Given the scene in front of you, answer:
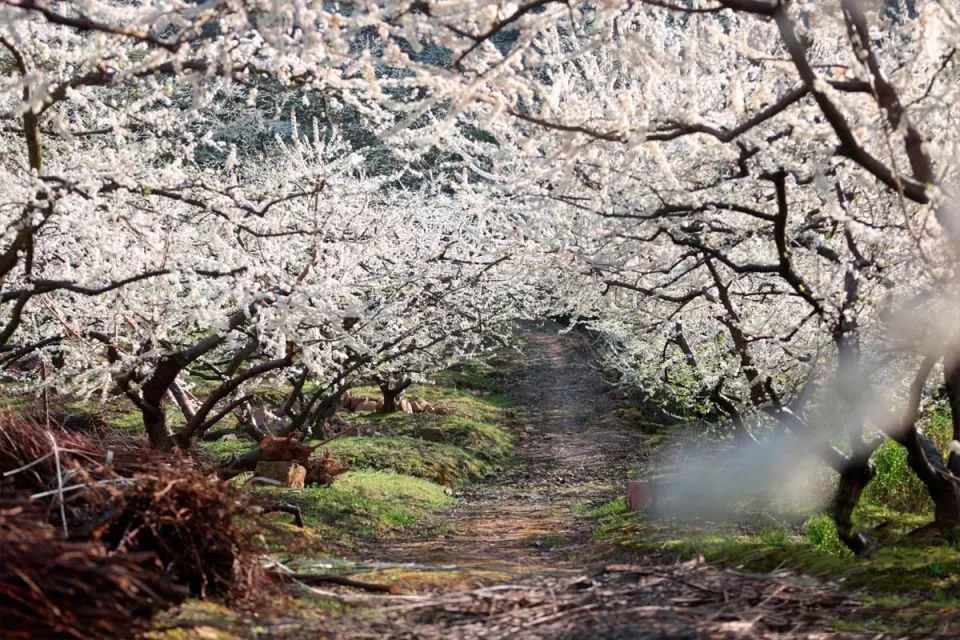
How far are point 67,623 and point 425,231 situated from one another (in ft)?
41.5

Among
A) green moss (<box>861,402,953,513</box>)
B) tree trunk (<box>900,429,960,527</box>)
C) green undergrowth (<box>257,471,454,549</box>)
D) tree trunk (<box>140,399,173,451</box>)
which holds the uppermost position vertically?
tree trunk (<box>140,399,173,451</box>)

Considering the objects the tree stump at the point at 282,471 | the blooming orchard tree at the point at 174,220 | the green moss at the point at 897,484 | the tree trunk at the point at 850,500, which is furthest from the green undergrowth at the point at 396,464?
the green moss at the point at 897,484

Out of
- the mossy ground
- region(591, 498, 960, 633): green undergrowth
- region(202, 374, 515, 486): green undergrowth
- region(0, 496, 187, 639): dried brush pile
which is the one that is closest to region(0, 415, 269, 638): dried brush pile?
region(0, 496, 187, 639): dried brush pile

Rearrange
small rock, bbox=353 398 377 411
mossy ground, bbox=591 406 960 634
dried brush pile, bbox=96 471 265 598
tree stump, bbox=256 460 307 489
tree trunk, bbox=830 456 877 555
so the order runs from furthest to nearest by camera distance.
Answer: small rock, bbox=353 398 377 411
tree stump, bbox=256 460 307 489
tree trunk, bbox=830 456 877 555
mossy ground, bbox=591 406 960 634
dried brush pile, bbox=96 471 265 598

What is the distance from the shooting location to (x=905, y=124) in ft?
14.4

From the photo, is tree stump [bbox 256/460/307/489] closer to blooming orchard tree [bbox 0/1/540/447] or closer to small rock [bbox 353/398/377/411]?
blooming orchard tree [bbox 0/1/540/447]

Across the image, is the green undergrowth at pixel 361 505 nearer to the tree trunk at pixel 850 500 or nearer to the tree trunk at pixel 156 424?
the tree trunk at pixel 156 424

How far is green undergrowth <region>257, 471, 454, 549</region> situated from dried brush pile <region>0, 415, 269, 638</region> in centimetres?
466

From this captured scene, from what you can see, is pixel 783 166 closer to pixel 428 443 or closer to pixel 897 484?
pixel 897 484

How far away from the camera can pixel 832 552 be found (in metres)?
7.68

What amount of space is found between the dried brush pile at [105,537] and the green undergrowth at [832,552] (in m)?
3.08

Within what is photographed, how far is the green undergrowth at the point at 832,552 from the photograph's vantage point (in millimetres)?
5062

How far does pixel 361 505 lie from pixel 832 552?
6.10 meters

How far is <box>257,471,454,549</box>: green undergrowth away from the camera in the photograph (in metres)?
10.4
